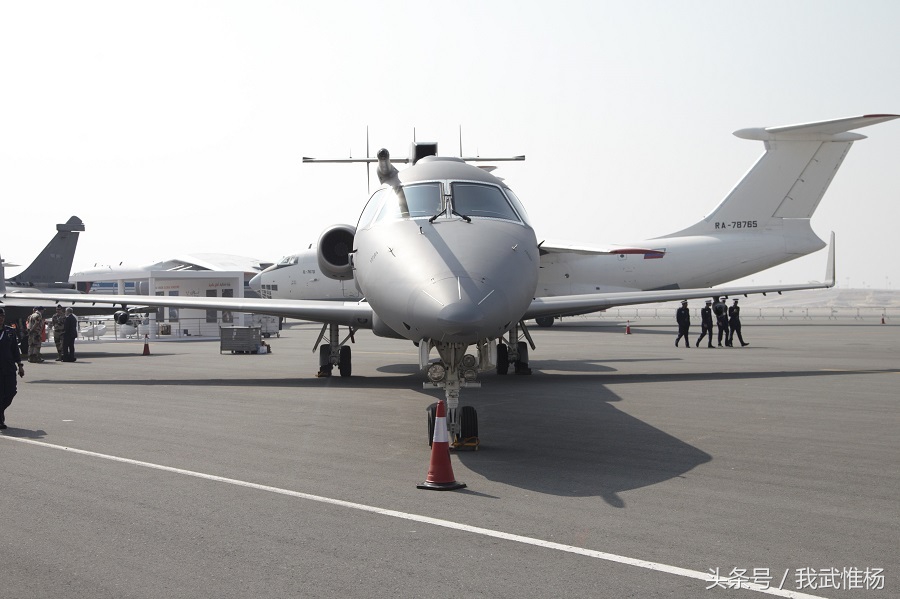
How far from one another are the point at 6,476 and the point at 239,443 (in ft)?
8.40

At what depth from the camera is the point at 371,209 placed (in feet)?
39.0

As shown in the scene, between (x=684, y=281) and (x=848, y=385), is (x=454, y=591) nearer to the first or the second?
(x=848, y=385)

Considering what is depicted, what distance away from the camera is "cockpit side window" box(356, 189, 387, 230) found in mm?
11555

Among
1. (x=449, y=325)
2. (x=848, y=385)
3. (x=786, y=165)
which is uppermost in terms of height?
(x=786, y=165)

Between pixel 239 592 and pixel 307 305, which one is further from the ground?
pixel 307 305

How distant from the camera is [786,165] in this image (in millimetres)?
40250

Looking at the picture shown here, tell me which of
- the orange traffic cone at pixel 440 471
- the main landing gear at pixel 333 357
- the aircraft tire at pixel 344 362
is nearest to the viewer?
the orange traffic cone at pixel 440 471

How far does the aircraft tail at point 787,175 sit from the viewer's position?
129 ft

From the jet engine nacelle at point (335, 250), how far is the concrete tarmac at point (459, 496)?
265 centimetres

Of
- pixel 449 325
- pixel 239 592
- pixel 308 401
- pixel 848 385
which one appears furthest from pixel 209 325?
pixel 239 592

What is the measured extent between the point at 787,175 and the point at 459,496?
38.2 m

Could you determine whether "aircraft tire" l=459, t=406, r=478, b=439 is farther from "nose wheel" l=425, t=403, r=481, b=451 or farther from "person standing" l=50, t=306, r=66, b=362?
"person standing" l=50, t=306, r=66, b=362

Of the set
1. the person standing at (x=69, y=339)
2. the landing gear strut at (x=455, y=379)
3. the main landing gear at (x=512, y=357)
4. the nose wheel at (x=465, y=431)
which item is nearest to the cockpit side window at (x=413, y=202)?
the landing gear strut at (x=455, y=379)

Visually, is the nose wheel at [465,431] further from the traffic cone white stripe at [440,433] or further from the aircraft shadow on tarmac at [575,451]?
the traffic cone white stripe at [440,433]
